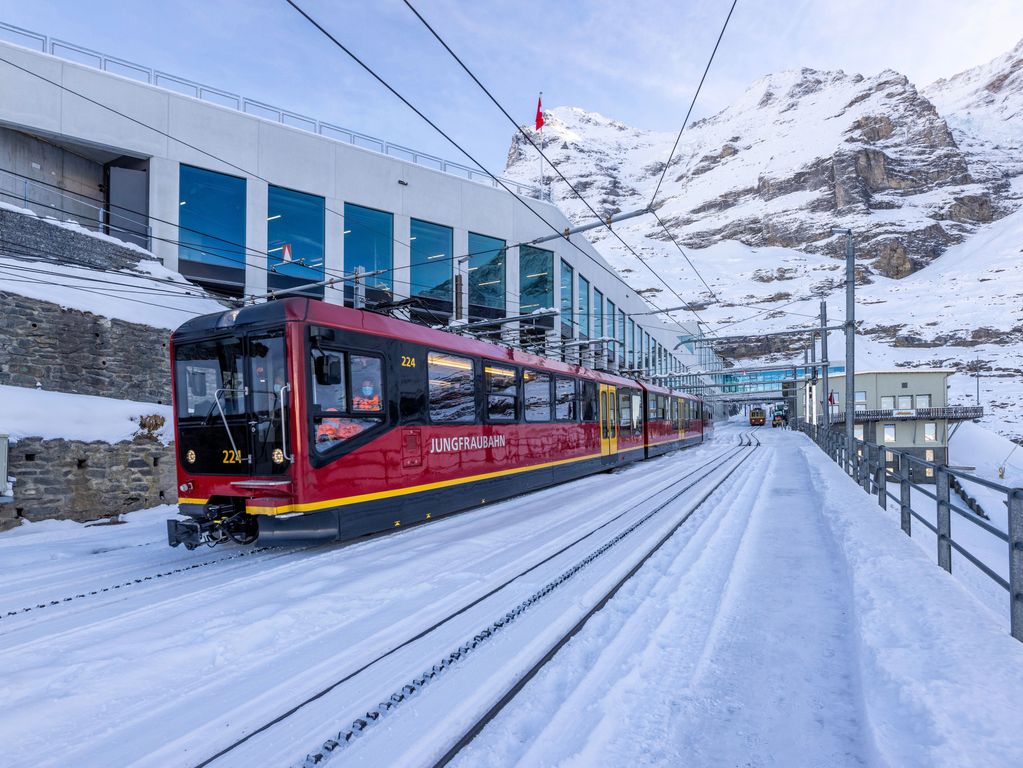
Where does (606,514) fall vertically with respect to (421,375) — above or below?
below

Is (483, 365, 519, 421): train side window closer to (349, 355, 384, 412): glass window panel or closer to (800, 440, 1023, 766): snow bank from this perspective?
(349, 355, 384, 412): glass window panel

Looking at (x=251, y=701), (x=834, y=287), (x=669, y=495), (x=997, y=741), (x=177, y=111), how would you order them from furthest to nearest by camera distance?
(x=834, y=287), (x=177, y=111), (x=669, y=495), (x=251, y=701), (x=997, y=741)

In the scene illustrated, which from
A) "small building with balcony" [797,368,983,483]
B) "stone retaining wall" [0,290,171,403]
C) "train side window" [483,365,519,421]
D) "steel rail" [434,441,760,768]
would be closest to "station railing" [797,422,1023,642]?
"steel rail" [434,441,760,768]

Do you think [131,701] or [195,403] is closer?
[131,701]

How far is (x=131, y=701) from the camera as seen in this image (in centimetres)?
339

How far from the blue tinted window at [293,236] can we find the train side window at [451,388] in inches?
431

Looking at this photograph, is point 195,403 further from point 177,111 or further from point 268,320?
point 177,111

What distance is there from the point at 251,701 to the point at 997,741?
152 inches

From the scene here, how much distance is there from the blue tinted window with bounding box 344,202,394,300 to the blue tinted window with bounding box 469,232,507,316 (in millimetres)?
4186

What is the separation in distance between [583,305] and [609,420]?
56.5 ft

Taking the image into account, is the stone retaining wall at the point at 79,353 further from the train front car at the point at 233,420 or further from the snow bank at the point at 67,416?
the train front car at the point at 233,420

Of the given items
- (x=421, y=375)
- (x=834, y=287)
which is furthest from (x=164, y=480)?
(x=834, y=287)

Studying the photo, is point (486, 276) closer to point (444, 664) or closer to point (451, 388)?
point (451, 388)

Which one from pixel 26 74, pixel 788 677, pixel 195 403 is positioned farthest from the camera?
pixel 26 74
